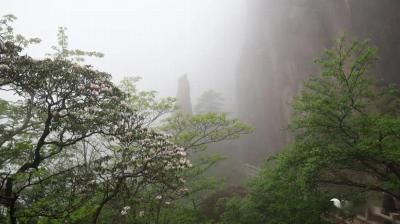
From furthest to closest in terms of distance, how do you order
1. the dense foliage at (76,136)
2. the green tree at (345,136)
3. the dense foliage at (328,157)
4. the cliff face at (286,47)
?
the cliff face at (286,47), the dense foliage at (328,157), the green tree at (345,136), the dense foliage at (76,136)

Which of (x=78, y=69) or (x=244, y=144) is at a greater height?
(x=78, y=69)

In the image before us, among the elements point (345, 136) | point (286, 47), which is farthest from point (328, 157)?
point (286, 47)

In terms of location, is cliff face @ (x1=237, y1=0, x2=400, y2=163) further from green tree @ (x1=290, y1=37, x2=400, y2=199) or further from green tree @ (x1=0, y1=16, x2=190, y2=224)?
green tree @ (x1=0, y1=16, x2=190, y2=224)

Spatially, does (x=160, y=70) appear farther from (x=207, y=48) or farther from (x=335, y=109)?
(x=335, y=109)

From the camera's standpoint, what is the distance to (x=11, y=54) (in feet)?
28.6

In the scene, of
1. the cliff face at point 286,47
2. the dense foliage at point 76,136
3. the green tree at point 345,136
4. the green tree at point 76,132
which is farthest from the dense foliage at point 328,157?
the cliff face at point 286,47

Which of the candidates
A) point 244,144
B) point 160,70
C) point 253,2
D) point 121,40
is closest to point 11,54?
point 244,144

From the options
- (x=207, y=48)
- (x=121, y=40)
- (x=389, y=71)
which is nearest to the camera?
(x=389, y=71)

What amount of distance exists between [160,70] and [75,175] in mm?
76338

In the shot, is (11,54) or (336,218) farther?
(336,218)

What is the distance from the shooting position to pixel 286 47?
3600 cm

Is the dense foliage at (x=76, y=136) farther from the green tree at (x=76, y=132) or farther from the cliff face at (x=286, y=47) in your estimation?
the cliff face at (x=286, y=47)

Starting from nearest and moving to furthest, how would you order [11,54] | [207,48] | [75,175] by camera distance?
[11,54] < [75,175] < [207,48]

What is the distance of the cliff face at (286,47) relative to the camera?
24891 mm
